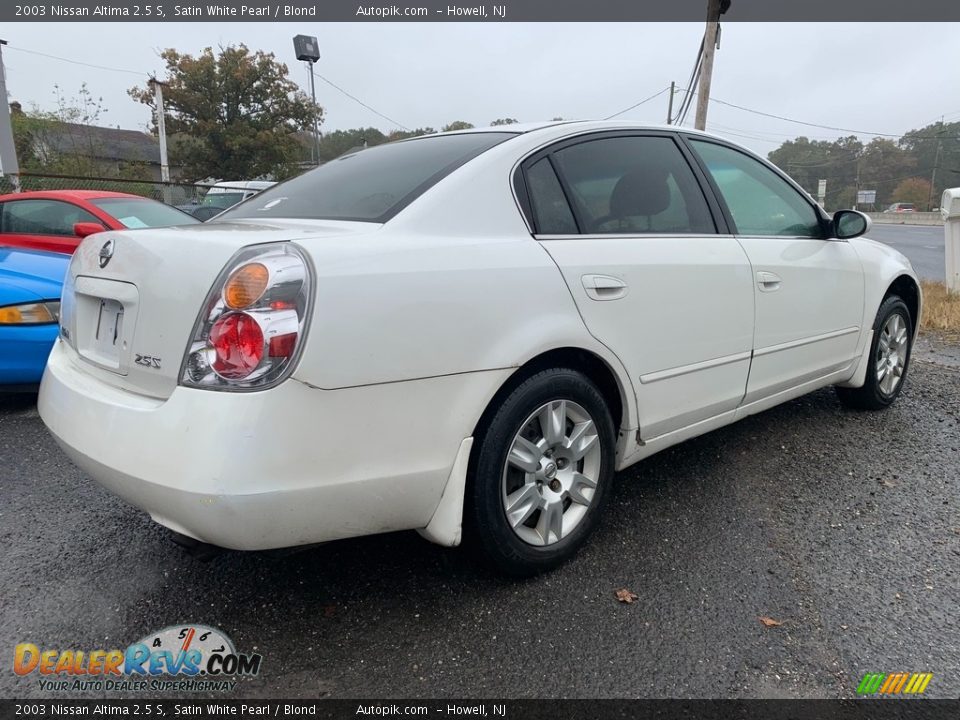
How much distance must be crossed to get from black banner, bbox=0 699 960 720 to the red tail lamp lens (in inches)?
35.4

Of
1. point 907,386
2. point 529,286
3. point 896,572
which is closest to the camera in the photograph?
point 529,286

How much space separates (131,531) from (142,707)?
3.43ft

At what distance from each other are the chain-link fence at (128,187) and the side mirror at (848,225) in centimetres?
1096

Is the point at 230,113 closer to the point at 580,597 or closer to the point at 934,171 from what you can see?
the point at 580,597

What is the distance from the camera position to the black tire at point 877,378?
153 inches

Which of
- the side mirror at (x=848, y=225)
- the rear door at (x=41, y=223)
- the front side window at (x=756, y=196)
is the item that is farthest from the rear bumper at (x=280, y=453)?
the rear door at (x=41, y=223)

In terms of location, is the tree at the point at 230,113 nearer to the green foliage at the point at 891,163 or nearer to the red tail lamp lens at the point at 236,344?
the red tail lamp lens at the point at 236,344

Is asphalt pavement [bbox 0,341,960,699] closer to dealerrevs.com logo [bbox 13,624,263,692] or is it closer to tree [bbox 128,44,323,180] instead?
dealerrevs.com logo [bbox 13,624,263,692]

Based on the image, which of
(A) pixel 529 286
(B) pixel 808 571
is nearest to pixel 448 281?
(A) pixel 529 286

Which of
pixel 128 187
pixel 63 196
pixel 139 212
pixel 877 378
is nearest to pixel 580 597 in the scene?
pixel 877 378

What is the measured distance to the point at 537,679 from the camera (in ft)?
5.98

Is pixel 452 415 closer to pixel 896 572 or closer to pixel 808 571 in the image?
pixel 808 571

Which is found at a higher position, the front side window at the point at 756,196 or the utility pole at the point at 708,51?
the utility pole at the point at 708,51

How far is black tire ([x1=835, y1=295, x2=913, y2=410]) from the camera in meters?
3.88
